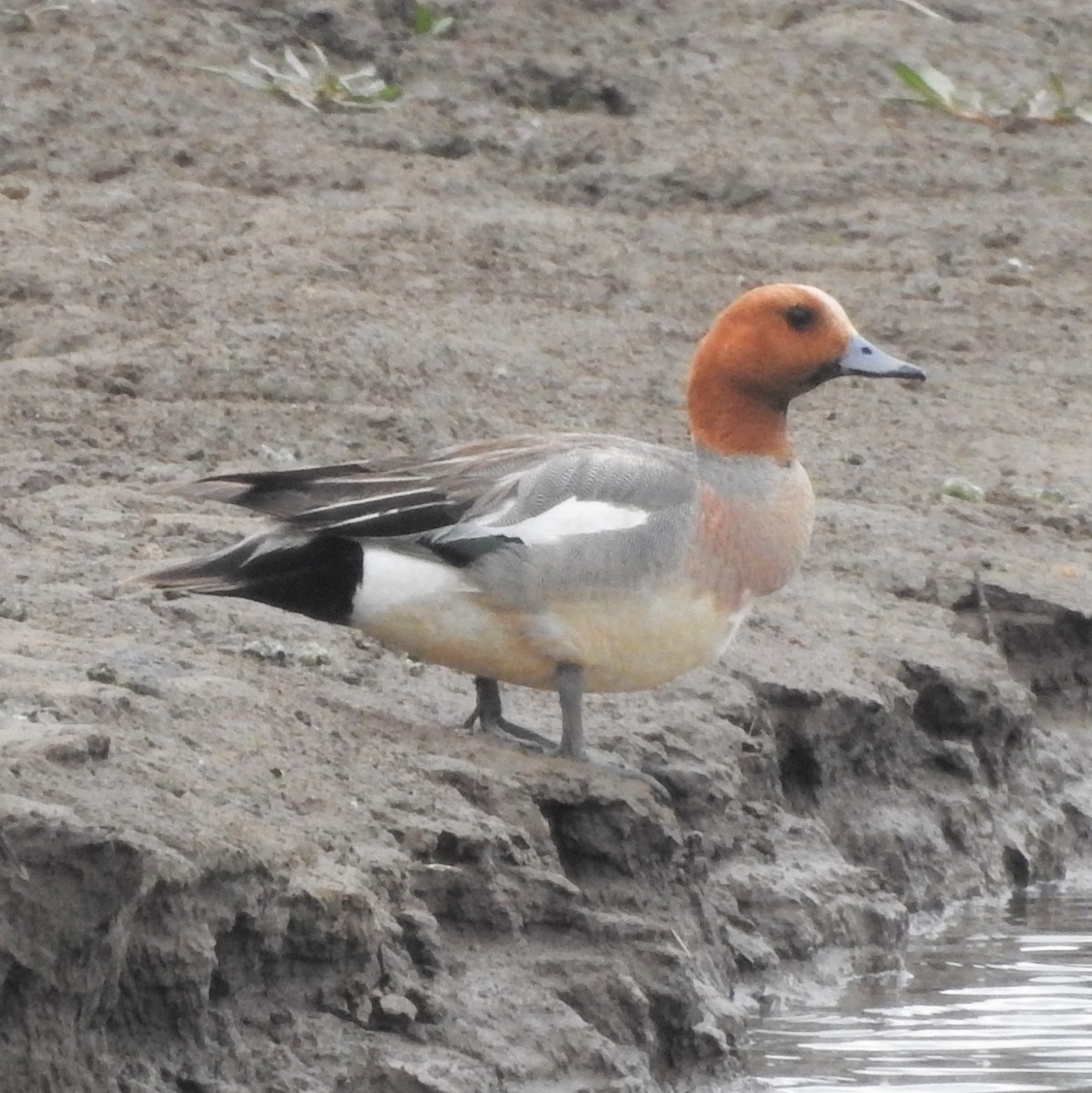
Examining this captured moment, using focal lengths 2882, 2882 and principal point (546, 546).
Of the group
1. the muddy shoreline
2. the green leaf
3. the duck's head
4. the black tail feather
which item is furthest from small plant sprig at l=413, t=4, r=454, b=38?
the black tail feather

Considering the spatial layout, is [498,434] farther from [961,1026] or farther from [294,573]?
[961,1026]

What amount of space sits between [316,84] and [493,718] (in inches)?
228

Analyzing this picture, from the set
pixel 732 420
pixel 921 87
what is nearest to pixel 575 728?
pixel 732 420

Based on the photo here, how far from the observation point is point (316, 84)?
445 inches

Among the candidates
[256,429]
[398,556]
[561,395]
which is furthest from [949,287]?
[398,556]

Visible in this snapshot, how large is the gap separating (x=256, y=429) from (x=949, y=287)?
3542 mm

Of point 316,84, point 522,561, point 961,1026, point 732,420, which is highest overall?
point 732,420

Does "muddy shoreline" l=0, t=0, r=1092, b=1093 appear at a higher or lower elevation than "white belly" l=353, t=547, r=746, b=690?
lower

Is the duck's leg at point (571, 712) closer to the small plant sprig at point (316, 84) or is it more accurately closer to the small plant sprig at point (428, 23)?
the small plant sprig at point (316, 84)

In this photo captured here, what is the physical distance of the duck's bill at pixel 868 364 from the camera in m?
6.25

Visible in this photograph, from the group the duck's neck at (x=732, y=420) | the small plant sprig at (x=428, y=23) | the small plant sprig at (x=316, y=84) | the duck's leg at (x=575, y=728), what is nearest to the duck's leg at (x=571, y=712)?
the duck's leg at (x=575, y=728)

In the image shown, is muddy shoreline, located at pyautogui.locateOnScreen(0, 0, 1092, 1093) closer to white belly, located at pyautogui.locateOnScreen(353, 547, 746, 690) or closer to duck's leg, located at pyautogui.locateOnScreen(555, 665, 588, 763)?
duck's leg, located at pyautogui.locateOnScreen(555, 665, 588, 763)

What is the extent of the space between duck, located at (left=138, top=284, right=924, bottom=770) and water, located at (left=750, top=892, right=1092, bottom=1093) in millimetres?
779

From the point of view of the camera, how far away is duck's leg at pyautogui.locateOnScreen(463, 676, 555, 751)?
598 centimetres
